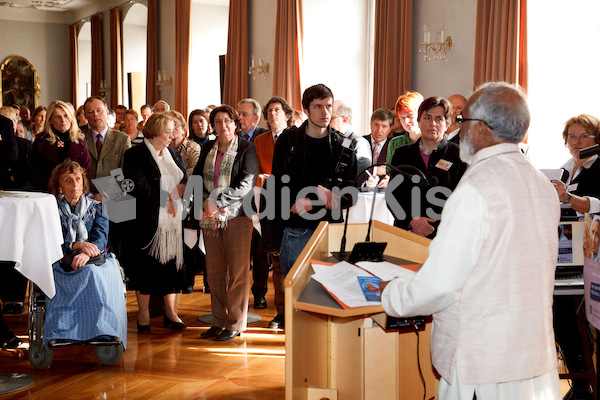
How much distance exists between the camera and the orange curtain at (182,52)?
39.1 ft

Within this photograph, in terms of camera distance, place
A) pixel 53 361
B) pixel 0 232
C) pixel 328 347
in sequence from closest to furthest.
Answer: pixel 328 347, pixel 0 232, pixel 53 361

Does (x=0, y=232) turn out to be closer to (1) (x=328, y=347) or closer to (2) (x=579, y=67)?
(1) (x=328, y=347)

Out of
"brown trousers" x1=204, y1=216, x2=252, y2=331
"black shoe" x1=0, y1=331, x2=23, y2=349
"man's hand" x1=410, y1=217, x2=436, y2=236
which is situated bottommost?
"black shoe" x1=0, y1=331, x2=23, y2=349

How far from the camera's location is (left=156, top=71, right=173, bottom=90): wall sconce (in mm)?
13078

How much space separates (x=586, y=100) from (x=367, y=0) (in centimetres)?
389

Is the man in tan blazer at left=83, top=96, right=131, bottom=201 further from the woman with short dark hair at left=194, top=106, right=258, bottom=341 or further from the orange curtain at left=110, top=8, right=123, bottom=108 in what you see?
the orange curtain at left=110, top=8, right=123, bottom=108

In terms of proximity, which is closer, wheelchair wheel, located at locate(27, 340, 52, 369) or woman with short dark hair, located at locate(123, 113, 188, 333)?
wheelchair wheel, located at locate(27, 340, 52, 369)

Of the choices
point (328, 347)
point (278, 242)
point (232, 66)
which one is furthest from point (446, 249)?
point (232, 66)

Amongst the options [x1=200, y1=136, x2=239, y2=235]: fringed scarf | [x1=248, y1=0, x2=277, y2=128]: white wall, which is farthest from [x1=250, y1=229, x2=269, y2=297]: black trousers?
[x1=248, y1=0, x2=277, y2=128]: white wall

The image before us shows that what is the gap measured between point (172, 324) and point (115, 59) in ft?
38.6

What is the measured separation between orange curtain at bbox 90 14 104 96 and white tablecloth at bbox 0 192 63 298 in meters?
13.2

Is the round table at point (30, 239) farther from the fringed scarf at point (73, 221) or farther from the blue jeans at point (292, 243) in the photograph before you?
the blue jeans at point (292, 243)

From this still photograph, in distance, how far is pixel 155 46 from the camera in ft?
43.7

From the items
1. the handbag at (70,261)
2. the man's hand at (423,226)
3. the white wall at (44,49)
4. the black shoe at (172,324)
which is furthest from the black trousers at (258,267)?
the white wall at (44,49)
